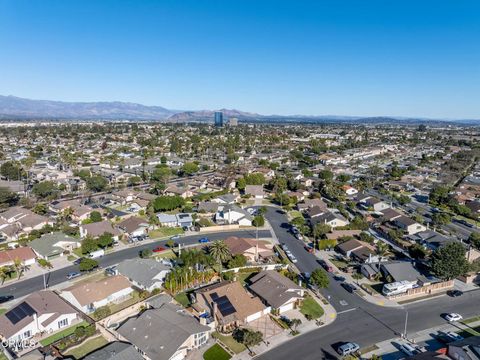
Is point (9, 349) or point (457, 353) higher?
point (457, 353)

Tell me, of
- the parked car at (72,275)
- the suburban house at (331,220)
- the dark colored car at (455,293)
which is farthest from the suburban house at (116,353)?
the suburban house at (331,220)

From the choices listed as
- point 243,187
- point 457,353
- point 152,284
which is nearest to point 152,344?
point 152,284

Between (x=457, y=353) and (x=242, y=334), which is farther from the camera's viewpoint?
(x=242, y=334)

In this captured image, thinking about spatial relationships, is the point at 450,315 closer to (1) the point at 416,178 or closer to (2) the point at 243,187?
(2) the point at 243,187

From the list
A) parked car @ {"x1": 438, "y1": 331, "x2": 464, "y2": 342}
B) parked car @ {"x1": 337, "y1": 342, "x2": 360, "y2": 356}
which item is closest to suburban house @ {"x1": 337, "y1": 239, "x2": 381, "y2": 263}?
parked car @ {"x1": 438, "y1": 331, "x2": 464, "y2": 342}

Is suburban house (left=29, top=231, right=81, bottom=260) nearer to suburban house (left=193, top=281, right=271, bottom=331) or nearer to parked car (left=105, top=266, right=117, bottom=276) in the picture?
parked car (left=105, top=266, right=117, bottom=276)
